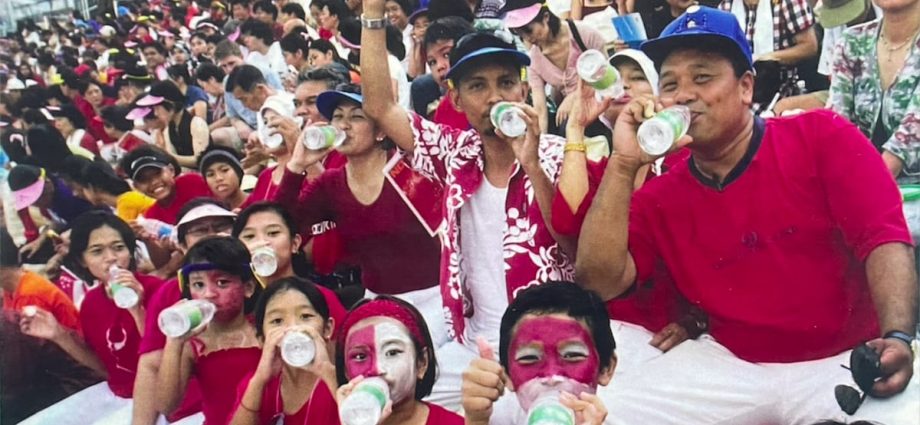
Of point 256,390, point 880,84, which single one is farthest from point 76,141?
point 880,84

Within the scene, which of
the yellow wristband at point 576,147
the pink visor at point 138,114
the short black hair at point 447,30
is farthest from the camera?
the pink visor at point 138,114

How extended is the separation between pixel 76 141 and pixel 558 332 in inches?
63.8

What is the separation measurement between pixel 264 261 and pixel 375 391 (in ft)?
1.80

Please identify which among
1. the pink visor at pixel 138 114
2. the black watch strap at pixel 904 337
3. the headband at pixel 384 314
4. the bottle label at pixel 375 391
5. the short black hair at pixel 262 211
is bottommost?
the black watch strap at pixel 904 337

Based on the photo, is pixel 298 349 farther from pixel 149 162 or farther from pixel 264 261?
pixel 149 162

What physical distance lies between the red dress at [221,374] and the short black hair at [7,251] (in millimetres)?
626

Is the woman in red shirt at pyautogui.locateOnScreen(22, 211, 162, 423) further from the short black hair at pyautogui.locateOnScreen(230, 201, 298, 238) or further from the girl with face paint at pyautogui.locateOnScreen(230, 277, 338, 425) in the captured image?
the girl with face paint at pyautogui.locateOnScreen(230, 277, 338, 425)

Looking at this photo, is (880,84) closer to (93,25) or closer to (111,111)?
(111,111)

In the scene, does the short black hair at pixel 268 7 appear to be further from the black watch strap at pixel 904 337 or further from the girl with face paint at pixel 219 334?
the black watch strap at pixel 904 337

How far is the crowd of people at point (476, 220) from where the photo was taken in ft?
6.80

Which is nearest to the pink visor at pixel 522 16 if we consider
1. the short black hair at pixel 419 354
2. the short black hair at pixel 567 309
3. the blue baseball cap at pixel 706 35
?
the blue baseball cap at pixel 706 35

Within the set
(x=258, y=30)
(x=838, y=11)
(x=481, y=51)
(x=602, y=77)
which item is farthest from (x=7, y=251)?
(x=838, y=11)

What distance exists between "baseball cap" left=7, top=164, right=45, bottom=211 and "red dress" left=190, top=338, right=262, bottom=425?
66 centimetres

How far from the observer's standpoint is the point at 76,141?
9.81 feet
